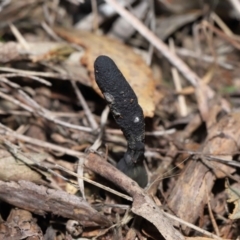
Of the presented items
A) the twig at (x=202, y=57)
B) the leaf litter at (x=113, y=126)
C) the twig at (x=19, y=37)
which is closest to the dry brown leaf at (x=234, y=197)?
the leaf litter at (x=113, y=126)

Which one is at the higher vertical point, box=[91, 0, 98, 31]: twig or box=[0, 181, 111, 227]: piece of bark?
box=[91, 0, 98, 31]: twig

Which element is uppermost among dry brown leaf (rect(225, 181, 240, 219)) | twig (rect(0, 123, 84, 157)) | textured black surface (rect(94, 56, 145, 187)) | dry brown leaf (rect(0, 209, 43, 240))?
textured black surface (rect(94, 56, 145, 187))

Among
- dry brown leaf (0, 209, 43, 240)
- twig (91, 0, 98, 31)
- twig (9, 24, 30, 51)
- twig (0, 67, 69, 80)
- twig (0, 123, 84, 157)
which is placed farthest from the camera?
twig (91, 0, 98, 31)

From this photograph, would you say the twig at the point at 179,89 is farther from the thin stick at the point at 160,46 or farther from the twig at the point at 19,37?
the twig at the point at 19,37

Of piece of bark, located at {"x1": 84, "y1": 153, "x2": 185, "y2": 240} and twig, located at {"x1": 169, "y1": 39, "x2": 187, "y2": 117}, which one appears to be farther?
twig, located at {"x1": 169, "y1": 39, "x2": 187, "y2": 117}

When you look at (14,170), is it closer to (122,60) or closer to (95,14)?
(122,60)

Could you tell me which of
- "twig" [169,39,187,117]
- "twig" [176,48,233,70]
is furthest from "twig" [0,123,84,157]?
"twig" [176,48,233,70]

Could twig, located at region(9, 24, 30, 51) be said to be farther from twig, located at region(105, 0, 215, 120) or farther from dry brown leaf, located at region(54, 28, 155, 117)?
twig, located at region(105, 0, 215, 120)

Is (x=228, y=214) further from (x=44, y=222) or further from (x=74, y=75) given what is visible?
(x=74, y=75)

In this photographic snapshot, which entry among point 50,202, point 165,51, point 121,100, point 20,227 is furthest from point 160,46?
point 20,227
